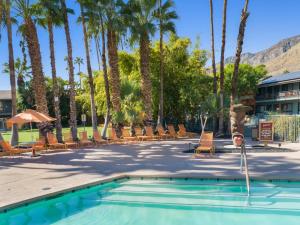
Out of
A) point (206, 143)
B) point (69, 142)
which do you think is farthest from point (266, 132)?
point (69, 142)

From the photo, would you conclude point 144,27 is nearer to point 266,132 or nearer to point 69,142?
point 69,142

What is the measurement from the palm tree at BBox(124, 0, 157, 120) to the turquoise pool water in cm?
1367

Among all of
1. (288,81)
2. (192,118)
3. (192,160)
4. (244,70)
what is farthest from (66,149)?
(244,70)

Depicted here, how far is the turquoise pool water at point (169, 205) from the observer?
7594mm

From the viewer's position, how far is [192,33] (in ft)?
99.6

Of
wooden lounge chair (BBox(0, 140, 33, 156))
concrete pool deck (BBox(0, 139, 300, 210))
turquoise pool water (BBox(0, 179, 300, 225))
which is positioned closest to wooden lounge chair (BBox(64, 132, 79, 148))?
concrete pool deck (BBox(0, 139, 300, 210))

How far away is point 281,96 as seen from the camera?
39.6m

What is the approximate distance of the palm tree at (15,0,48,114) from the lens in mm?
18453

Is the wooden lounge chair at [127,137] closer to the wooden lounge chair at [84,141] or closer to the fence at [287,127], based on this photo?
the wooden lounge chair at [84,141]

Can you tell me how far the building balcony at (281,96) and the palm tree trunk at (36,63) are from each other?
29.0 m

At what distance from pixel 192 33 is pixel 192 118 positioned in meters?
8.04

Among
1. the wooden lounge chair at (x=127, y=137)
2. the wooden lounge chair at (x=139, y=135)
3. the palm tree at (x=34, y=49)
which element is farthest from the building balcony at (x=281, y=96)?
the palm tree at (x=34, y=49)

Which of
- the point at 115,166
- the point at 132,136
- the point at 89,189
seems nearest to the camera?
the point at 89,189

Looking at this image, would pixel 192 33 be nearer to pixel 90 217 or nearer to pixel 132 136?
pixel 132 136
